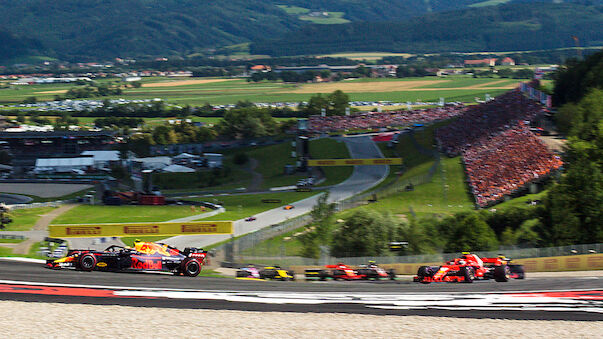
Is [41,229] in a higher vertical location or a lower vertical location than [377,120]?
lower

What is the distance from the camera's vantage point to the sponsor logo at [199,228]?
3725 cm

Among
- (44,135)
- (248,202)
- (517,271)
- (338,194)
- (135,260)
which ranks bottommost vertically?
(248,202)

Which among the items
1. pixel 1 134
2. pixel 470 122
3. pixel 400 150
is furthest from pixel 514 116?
pixel 1 134

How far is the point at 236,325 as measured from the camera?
21266 millimetres

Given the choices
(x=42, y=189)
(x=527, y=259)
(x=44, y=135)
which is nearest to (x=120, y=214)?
(x=42, y=189)

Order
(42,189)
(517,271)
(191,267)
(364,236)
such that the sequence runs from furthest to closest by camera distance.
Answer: (42,189) → (364,236) → (517,271) → (191,267)

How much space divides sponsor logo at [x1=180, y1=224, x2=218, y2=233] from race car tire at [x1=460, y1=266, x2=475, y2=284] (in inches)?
Result: 574

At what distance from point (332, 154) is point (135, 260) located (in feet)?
219

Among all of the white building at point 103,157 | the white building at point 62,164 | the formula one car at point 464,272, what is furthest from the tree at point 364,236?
the white building at point 103,157

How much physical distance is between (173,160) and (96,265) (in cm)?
6862

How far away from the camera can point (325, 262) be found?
3600 centimetres

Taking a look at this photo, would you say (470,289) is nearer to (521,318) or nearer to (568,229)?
(521,318)

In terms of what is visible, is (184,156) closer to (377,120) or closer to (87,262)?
(377,120)

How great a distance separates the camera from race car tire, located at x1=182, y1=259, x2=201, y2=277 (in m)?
28.4
